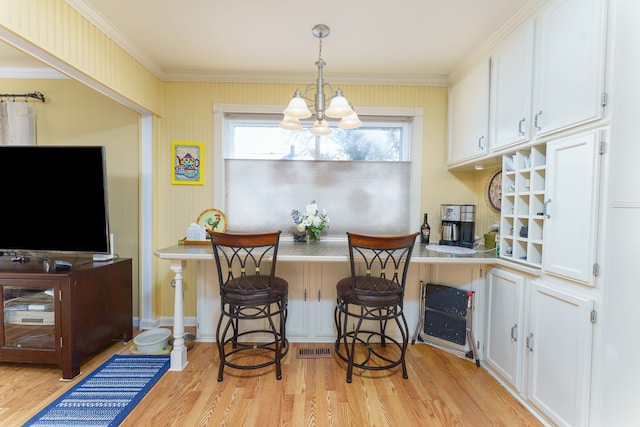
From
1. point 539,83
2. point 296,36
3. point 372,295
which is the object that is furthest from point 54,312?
point 539,83

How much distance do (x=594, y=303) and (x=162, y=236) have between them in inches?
128

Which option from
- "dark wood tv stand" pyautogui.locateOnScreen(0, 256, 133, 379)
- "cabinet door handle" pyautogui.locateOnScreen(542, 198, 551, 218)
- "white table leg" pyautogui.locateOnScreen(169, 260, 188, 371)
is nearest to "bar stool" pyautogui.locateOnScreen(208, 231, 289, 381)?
"white table leg" pyautogui.locateOnScreen(169, 260, 188, 371)

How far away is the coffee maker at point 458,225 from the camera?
2.40 metres

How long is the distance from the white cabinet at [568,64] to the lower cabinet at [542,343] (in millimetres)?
906

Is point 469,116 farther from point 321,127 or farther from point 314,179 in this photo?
point 314,179

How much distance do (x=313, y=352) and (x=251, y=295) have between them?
86 centimetres

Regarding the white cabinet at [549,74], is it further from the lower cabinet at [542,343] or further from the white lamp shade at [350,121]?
the white lamp shade at [350,121]

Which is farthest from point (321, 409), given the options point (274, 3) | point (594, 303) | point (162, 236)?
point (274, 3)

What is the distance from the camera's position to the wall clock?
2326 mm

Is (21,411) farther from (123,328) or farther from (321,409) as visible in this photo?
(321,409)

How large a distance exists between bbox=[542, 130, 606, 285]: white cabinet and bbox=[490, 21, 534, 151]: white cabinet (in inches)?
11.6

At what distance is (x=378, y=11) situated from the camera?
1791 millimetres

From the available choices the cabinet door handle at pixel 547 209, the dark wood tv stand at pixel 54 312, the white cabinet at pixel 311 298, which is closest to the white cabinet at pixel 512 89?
the cabinet door handle at pixel 547 209

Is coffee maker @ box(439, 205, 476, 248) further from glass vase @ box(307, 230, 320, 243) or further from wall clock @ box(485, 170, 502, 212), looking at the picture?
glass vase @ box(307, 230, 320, 243)
